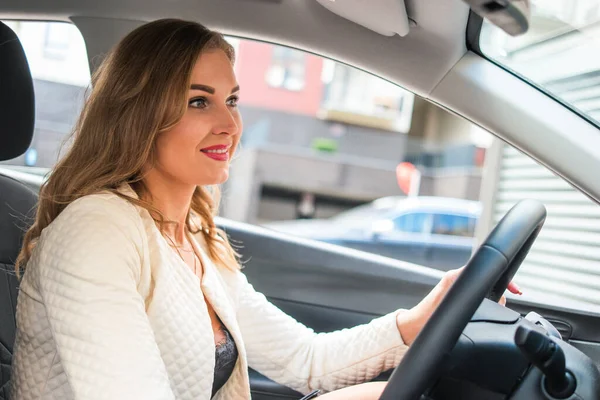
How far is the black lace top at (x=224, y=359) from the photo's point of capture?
1.62m

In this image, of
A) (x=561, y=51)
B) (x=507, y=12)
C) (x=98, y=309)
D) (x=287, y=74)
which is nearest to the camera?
(x=507, y=12)

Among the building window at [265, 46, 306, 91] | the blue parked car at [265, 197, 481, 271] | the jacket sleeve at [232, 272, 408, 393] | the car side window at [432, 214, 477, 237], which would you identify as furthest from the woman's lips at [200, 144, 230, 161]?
the building window at [265, 46, 306, 91]

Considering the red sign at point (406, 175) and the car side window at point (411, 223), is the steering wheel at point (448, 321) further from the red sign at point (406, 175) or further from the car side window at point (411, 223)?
the red sign at point (406, 175)

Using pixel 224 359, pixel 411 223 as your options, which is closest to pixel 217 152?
pixel 224 359

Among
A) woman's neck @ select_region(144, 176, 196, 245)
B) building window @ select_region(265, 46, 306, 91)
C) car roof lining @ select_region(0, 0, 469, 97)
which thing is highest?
building window @ select_region(265, 46, 306, 91)

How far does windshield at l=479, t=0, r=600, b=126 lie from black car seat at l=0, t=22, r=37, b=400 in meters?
1.07

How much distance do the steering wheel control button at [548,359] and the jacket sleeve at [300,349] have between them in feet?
1.97

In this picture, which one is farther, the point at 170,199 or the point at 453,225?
the point at 453,225

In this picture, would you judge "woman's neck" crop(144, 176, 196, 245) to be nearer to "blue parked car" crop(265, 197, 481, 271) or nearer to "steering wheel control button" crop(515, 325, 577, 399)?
"steering wheel control button" crop(515, 325, 577, 399)

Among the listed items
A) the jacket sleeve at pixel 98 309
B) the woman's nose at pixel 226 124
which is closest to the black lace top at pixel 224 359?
the jacket sleeve at pixel 98 309

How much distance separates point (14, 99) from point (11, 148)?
0.12 metres

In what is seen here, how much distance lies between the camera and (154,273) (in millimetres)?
1459

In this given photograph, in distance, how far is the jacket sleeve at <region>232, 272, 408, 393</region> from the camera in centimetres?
182

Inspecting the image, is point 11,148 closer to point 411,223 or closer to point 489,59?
point 489,59
